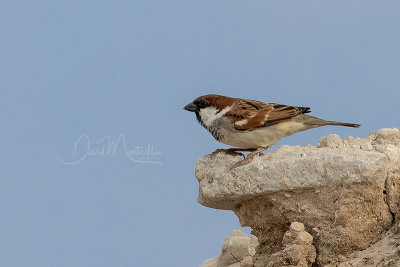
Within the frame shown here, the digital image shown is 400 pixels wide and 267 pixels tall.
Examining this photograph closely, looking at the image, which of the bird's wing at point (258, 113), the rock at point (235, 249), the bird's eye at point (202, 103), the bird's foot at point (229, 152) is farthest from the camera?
the rock at point (235, 249)

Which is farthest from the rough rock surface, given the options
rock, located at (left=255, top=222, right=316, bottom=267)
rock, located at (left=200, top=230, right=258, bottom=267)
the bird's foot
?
rock, located at (left=200, top=230, right=258, bottom=267)

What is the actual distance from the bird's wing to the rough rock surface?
54 centimetres

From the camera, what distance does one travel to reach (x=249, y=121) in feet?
31.4

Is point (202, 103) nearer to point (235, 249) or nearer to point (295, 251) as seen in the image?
point (295, 251)

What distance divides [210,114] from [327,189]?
84.3 inches

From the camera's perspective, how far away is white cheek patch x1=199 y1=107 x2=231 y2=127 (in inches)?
385

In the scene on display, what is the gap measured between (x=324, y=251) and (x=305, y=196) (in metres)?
0.77

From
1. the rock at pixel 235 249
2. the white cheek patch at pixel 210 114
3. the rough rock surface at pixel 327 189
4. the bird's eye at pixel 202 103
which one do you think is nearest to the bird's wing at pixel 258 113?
the white cheek patch at pixel 210 114

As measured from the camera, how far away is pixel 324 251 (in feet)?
29.1

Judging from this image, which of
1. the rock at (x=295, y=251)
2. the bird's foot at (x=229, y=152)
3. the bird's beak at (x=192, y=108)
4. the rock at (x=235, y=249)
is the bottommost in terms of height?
the rock at (x=235, y=249)

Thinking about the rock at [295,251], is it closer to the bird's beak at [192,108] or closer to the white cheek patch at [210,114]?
the white cheek patch at [210,114]

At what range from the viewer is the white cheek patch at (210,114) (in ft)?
32.1

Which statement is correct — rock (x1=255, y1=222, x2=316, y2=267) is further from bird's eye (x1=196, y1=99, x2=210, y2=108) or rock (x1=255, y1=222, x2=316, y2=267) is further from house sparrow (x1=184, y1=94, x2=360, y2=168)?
bird's eye (x1=196, y1=99, x2=210, y2=108)

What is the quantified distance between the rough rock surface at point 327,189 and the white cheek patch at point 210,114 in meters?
0.74
